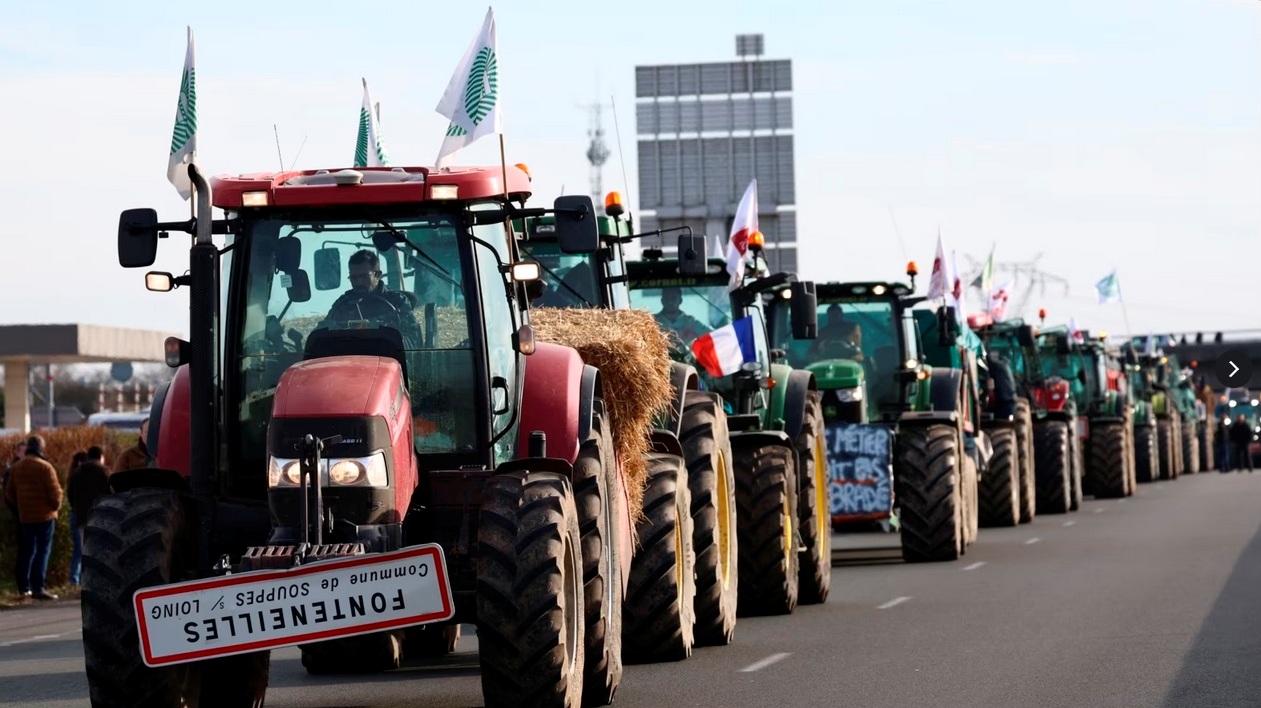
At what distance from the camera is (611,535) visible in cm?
1078

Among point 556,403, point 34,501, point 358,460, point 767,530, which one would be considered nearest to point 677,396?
point 767,530

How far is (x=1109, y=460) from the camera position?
39625 millimetres

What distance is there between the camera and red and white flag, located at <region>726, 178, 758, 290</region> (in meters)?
17.5

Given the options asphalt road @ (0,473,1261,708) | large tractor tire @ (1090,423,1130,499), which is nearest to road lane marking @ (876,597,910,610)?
asphalt road @ (0,473,1261,708)

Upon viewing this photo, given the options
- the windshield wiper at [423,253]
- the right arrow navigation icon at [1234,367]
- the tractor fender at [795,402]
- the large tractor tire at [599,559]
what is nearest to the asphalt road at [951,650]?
the large tractor tire at [599,559]

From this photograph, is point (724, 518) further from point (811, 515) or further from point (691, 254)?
point (811, 515)

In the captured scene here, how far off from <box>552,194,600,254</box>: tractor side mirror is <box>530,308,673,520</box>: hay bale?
2.00 metres

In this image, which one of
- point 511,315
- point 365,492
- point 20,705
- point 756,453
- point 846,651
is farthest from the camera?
point 756,453

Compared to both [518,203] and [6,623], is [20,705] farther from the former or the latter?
[6,623]

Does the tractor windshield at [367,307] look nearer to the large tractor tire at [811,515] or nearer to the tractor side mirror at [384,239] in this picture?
the tractor side mirror at [384,239]

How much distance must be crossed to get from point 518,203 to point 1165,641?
18.4 feet

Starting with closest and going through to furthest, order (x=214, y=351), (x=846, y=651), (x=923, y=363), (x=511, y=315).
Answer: (x=214, y=351)
(x=511, y=315)
(x=846, y=651)
(x=923, y=363)

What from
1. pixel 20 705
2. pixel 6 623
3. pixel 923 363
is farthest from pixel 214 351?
pixel 923 363

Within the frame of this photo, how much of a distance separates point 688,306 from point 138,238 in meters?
8.33
